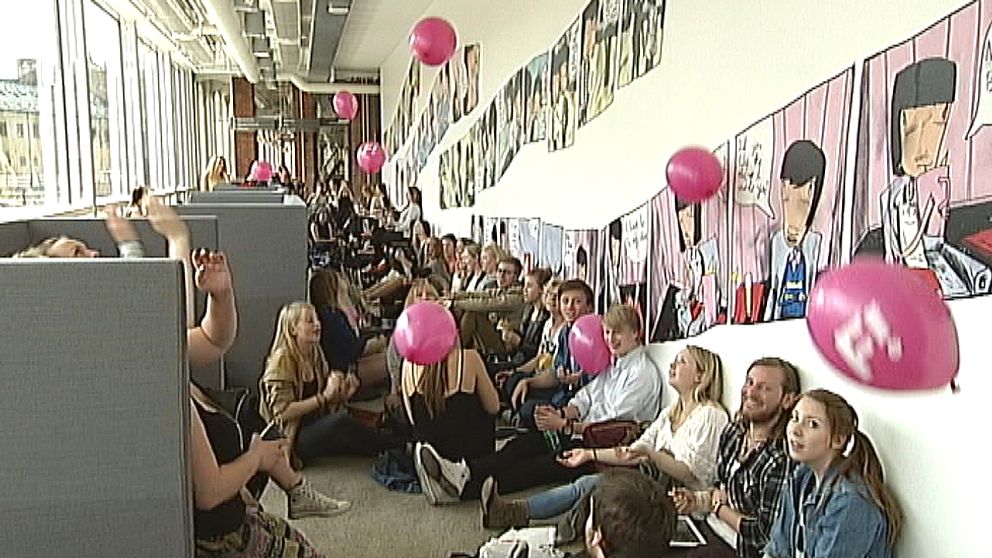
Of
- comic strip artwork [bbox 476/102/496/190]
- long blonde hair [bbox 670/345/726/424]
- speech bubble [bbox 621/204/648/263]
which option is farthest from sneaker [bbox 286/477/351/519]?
comic strip artwork [bbox 476/102/496/190]

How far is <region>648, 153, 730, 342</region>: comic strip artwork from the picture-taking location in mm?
3828

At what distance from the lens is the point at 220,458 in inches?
99.2

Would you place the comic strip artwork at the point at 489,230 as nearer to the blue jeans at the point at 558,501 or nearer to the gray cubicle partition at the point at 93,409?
the blue jeans at the point at 558,501

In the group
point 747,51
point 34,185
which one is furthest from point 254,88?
point 747,51

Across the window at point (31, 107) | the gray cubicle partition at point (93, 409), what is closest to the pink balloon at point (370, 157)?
the window at point (31, 107)

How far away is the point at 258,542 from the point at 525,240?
4360 millimetres

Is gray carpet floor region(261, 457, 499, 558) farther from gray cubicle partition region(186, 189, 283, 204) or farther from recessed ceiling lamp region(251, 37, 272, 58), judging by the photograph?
Answer: recessed ceiling lamp region(251, 37, 272, 58)

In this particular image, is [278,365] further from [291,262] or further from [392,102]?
[392,102]

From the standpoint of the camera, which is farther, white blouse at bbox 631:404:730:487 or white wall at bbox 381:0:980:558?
white blouse at bbox 631:404:730:487

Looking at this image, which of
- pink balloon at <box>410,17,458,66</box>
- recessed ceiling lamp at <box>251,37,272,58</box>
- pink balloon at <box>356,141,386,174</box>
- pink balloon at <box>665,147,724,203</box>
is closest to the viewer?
pink balloon at <box>665,147,724,203</box>

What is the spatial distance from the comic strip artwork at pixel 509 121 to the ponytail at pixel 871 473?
4613mm

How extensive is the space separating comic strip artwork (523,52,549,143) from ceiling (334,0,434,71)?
4.81 metres

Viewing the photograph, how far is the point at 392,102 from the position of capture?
16.9 meters

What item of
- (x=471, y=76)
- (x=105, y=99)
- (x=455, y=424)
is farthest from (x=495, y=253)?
(x=105, y=99)
